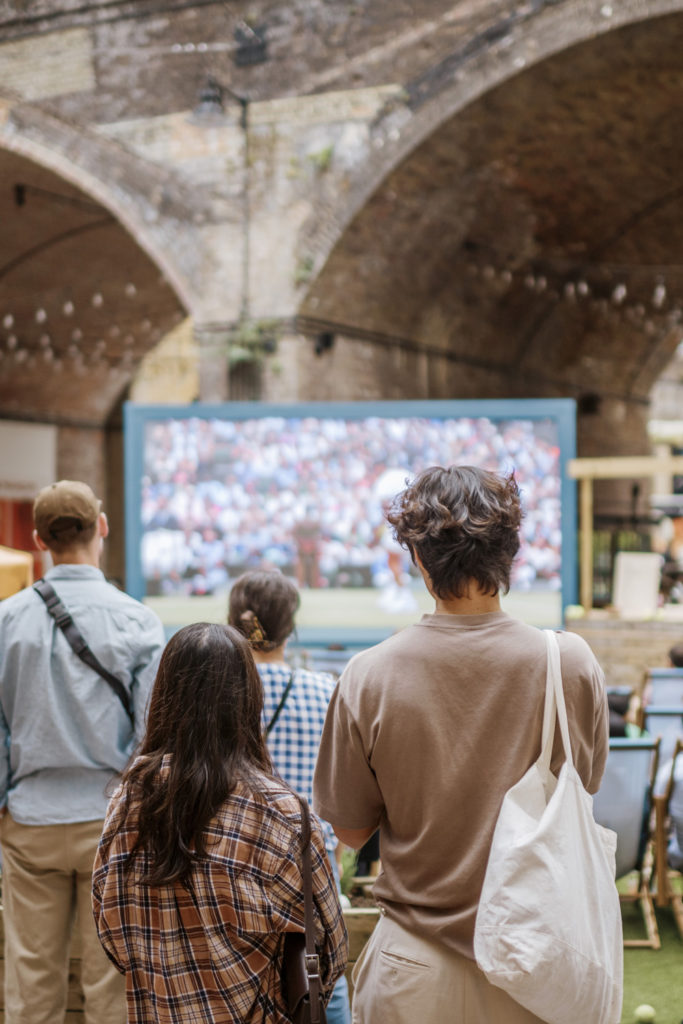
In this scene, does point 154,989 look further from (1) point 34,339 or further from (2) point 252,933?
(1) point 34,339

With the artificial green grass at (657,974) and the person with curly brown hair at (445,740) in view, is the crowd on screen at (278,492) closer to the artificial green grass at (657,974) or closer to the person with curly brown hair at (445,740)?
the artificial green grass at (657,974)

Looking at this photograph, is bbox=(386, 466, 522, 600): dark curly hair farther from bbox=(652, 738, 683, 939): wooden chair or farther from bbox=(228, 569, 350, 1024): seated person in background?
bbox=(652, 738, 683, 939): wooden chair

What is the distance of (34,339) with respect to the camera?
17.8 meters

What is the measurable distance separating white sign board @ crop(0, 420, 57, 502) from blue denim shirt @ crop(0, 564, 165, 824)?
1510 cm

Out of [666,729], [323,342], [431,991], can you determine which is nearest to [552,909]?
[431,991]

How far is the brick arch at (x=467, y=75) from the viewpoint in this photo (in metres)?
9.24

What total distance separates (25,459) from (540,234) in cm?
957

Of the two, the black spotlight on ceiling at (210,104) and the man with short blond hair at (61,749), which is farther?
the black spotlight on ceiling at (210,104)

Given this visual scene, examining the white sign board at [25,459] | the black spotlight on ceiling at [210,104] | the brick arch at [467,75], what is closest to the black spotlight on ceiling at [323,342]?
the brick arch at [467,75]

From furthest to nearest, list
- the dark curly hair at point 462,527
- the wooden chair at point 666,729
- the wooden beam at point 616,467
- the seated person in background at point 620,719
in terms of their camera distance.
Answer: the wooden beam at point 616,467
the wooden chair at point 666,729
the seated person in background at point 620,719
the dark curly hair at point 462,527

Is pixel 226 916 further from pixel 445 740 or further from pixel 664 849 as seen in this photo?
pixel 664 849

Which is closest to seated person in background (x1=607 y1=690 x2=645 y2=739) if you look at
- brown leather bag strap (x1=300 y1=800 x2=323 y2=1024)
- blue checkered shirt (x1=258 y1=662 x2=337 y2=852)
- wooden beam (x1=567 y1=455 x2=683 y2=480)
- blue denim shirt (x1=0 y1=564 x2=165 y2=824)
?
blue checkered shirt (x1=258 y1=662 x2=337 y2=852)

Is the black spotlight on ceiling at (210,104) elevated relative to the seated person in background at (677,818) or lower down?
elevated

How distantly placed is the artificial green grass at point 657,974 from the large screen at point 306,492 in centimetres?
389
